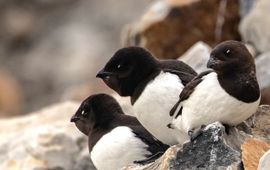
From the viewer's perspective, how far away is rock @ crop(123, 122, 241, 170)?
788cm

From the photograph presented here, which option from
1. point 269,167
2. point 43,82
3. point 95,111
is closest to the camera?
point 269,167

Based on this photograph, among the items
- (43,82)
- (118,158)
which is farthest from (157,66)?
(43,82)

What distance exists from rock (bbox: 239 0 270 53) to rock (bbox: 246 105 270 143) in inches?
178

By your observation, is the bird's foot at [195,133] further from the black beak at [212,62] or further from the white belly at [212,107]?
the black beak at [212,62]

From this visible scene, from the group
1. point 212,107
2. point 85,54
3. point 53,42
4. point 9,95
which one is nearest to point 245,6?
point 212,107

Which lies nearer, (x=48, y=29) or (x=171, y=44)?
(x=171, y=44)

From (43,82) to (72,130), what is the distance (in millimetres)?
18139

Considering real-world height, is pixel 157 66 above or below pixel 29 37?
above

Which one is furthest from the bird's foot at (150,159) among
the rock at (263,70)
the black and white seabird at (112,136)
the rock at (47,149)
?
the rock at (263,70)

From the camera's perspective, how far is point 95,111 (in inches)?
381

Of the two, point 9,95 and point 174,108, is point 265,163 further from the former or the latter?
point 9,95

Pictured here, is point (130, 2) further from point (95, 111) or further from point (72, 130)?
point (95, 111)

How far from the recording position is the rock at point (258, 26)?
1377 cm

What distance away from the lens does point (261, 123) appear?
29.5 ft
